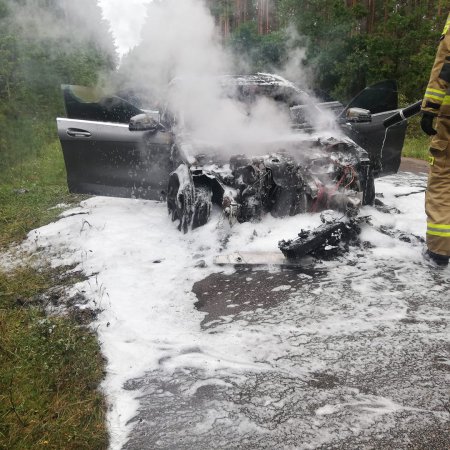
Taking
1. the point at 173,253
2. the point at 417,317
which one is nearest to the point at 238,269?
the point at 173,253

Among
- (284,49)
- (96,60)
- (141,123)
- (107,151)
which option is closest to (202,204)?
(141,123)

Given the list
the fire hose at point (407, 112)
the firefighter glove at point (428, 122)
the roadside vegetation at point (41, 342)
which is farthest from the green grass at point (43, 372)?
the fire hose at point (407, 112)

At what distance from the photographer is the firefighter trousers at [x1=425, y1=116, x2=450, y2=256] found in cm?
366

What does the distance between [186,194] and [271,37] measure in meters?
10.0

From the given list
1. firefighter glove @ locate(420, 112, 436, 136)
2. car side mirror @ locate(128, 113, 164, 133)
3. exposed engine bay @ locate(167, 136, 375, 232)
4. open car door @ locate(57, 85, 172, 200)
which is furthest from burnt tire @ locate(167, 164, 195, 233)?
firefighter glove @ locate(420, 112, 436, 136)

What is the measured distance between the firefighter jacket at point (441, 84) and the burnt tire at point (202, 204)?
208 cm

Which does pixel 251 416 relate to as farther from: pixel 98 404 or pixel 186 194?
pixel 186 194

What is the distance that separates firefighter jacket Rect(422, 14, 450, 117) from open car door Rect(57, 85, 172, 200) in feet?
9.38

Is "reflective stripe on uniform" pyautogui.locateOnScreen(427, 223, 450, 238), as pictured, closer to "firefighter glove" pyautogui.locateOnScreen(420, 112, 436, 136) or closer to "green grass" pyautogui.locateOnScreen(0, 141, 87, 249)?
"firefighter glove" pyautogui.locateOnScreen(420, 112, 436, 136)

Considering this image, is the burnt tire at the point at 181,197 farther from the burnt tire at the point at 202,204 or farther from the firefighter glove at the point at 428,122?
the firefighter glove at the point at 428,122

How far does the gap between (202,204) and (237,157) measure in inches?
23.2

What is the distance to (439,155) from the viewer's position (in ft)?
12.4

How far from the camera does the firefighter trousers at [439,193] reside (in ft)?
12.0

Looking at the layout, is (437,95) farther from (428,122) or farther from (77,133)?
(77,133)
